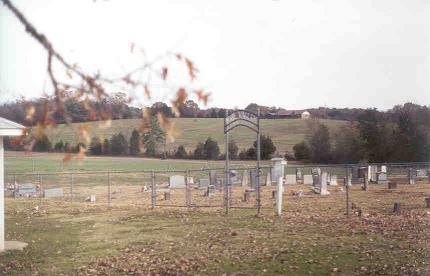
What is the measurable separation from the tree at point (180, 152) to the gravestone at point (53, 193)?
2786 mm

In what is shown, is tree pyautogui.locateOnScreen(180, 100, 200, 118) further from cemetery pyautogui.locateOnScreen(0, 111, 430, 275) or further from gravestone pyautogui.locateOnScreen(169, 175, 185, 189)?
gravestone pyautogui.locateOnScreen(169, 175, 185, 189)

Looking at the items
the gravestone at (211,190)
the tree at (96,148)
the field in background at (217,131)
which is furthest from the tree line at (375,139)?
the gravestone at (211,190)

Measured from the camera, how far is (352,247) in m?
7.20

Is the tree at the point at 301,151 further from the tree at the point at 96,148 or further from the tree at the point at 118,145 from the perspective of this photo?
the tree at the point at 96,148

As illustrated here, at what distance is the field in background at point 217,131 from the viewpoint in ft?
15.0

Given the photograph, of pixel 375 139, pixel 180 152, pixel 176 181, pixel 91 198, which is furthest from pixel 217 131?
pixel 176 181

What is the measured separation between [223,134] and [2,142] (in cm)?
404

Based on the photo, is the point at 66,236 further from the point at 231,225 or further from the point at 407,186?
the point at 407,186

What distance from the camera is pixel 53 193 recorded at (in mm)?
10062

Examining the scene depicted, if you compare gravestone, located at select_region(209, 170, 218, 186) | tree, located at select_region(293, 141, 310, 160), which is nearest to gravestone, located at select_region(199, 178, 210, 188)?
gravestone, located at select_region(209, 170, 218, 186)

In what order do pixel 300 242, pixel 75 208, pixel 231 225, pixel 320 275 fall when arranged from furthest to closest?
pixel 231 225 < pixel 75 208 < pixel 300 242 < pixel 320 275

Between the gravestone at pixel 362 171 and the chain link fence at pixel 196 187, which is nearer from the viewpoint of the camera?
the chain link fence at pixel 196 187

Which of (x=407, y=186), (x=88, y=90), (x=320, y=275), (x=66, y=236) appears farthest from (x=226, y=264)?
(x=407, y=186)

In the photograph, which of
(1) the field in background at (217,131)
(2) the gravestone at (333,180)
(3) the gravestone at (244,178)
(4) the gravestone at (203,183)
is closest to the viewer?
(1) the field in background at (217,131)
